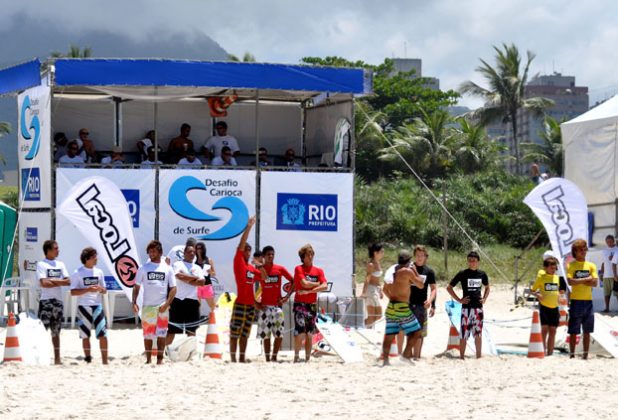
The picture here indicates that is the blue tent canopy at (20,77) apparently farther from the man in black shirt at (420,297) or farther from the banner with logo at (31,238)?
the man in black shirt at (420,297)

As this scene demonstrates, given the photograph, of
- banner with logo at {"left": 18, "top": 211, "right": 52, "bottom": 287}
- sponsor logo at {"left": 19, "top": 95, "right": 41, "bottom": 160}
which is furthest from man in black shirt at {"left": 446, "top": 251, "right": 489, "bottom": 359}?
sponsor logo at {"left": 19, "top": 95, "right": 41, "bottom": 160}

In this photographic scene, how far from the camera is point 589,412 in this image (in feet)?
32.3

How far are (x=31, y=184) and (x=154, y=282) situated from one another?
22.8 ft

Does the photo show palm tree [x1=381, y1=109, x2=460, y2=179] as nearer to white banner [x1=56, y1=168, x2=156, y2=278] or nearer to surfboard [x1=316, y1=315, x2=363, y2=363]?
white banner [x1=56, y1=168, x2=156, y2=278]

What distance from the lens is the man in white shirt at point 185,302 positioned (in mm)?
13914

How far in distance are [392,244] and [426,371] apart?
19.2 metres

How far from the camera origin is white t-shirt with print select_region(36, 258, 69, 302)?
12.9 metres

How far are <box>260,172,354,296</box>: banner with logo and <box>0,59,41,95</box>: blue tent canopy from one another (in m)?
3.91

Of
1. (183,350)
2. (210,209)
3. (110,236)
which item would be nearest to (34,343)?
(183,350)

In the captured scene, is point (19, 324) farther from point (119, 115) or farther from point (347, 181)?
point (119, 115)

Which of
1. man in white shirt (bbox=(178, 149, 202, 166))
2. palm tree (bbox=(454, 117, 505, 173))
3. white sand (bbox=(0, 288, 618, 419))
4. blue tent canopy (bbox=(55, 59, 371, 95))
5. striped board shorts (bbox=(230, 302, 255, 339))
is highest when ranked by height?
palm tree (bbox=(454, 117, 505, 173))

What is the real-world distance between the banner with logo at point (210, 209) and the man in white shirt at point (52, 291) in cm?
538

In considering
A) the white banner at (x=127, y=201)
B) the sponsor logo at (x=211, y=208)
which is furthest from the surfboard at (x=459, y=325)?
the white banner at (x=127, y=201)

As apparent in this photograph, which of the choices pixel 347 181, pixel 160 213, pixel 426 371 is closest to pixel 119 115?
pixel 160 213
